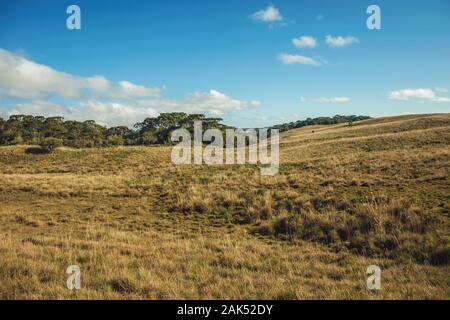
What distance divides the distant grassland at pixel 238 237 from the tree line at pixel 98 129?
53675mm

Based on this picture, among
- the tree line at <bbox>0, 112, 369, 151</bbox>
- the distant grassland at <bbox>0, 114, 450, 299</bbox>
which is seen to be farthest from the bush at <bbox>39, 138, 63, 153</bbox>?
the distant grassland at <bbox>0, 114, 450, 299</bbox>

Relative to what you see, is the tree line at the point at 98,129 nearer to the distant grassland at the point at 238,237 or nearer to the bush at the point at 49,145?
the bush at the point at 49,145

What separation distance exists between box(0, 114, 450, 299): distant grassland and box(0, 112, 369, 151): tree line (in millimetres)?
53675

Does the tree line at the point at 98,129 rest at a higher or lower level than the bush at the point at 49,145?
higher

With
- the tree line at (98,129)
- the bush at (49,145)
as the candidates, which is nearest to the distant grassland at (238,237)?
the bush at (49,145)

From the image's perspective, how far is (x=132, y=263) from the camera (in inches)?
282

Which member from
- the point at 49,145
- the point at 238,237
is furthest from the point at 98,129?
the point at 238,237

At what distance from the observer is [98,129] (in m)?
87.7

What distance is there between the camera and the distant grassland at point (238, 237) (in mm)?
5816

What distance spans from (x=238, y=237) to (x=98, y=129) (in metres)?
87.0

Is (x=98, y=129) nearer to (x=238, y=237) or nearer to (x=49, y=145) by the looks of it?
(x=49, y=145)
